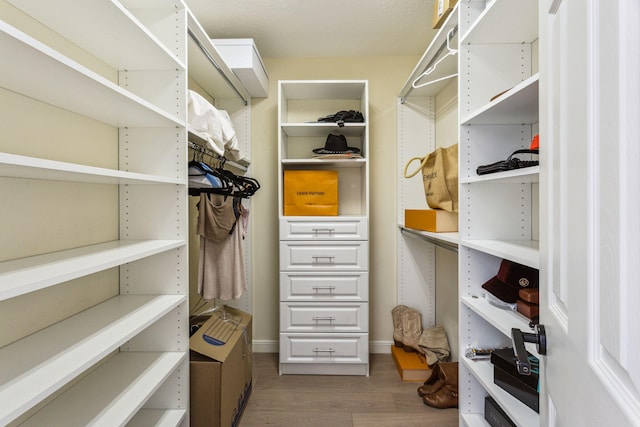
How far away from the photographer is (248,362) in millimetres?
1975

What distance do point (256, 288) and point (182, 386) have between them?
49.4 inches

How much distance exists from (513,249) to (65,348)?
153 cm

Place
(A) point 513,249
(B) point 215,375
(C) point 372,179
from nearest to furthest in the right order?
(A) point 513,249
(B) point 215,375
(C) point 372,179

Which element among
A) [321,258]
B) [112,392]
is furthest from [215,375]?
[321,258]

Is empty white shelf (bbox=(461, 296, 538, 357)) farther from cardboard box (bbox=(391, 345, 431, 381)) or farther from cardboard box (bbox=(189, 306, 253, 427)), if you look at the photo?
cardboard box (bbox=(189, 306, 253, 427))

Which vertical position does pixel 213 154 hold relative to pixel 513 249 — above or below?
above

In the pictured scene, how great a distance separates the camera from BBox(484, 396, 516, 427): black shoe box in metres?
1.24

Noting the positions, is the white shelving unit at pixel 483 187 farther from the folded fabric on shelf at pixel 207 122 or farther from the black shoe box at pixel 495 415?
the folded fabric on shelf at pixel 207 122

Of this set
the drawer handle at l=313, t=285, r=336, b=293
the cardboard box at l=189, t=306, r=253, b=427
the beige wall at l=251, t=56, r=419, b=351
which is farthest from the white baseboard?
the cardboard box at l=189, t=306, r=253, b=427

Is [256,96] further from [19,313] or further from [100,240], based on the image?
[19,313]

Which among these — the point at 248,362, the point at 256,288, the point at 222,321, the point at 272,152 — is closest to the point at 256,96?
the point at 272,152

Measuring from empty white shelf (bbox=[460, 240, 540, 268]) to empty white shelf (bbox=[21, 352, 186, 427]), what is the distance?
1345 mm

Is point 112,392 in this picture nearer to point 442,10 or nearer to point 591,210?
point 591,210

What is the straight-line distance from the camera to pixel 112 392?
115 cm
